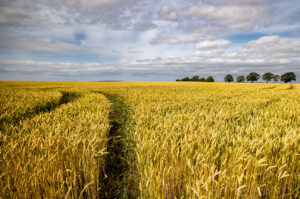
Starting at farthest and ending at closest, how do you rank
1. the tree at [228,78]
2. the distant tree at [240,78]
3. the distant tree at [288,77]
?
the tree at [228,78], the distant tree at [240,78], the distant tree at [288,77]

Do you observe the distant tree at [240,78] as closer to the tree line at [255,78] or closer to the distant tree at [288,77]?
the tree line at [255,78]

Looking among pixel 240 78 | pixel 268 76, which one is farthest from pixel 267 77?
pixel 240 78

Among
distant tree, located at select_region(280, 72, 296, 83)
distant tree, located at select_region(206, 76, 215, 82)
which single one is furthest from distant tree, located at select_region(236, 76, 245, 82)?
distant tree, located at select_region(206, 76, 215, 82)

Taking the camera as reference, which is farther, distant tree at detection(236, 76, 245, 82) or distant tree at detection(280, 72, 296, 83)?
distant tree at detection(236, 76, 245, 82)

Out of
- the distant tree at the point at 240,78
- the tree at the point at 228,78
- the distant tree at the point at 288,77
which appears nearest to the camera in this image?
the distant tree at the point at 288,77

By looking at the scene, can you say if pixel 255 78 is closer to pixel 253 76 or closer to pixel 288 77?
pixel 253 76

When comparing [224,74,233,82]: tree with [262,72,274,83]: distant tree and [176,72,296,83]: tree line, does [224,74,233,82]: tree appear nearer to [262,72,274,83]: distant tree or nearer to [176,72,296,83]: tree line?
[176,72,296,83]: tree line

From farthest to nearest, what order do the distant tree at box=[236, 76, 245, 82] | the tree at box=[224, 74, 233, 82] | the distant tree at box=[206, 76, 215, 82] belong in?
the tree at box=[224, 74, 233, 82] < the distant tree at box=[236, 76, 245, 82] < the distant tree at box=[206, 76, 215, 82]

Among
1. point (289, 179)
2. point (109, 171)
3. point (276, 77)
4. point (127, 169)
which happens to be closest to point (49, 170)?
point (109, 171)

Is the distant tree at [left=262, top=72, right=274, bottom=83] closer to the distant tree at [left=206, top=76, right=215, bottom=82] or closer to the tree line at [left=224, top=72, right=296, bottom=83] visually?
the tree line at [left=224, top=72, right=296, bottom=83]

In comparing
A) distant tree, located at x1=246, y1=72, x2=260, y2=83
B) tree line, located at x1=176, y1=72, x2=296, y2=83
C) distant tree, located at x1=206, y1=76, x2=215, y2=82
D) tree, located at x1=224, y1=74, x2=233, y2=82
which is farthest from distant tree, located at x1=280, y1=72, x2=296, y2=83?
distant tree, located at x1=206, y1=76, x2=215, y2=82

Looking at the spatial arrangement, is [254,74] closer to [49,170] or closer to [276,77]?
[276,77]

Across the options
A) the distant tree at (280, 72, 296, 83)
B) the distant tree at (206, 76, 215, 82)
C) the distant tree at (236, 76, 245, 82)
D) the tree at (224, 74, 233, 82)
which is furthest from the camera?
the tree at (224, 74, 233, 82)

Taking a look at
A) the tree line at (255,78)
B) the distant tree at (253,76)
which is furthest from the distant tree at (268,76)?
the distant tree at (253,76)
